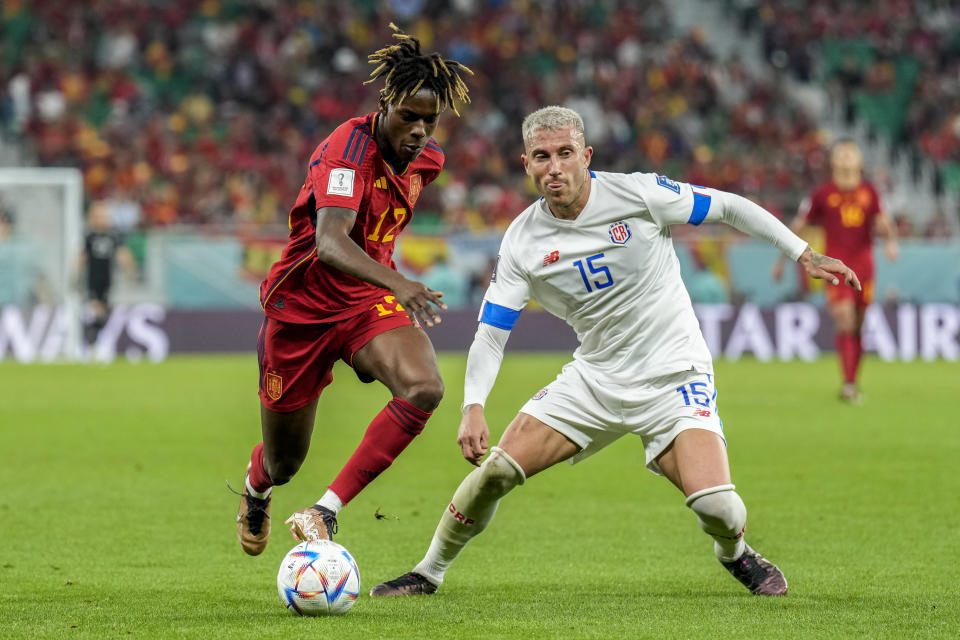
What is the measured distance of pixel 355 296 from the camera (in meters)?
6.61

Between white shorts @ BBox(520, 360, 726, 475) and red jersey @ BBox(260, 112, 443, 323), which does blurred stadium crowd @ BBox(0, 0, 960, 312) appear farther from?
white shorts @ BBox(520, 360, 726, 475)

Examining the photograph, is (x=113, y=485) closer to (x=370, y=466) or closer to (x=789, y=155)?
(x=370, y=466)

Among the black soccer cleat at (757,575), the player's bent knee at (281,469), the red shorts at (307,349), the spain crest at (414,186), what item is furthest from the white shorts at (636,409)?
the player's bent knee at (281,469)

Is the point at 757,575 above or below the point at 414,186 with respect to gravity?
below

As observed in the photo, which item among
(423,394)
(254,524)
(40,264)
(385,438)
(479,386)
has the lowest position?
(40,264)

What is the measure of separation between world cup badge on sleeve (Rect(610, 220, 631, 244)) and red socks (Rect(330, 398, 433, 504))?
1118 millimetres

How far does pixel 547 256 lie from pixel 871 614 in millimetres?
1876

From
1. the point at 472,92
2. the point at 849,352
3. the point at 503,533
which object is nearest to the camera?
the point at 503,533

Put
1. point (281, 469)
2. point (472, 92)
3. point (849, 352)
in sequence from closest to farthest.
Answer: point (281, 469)
point (849, 352)
point (472, 92)

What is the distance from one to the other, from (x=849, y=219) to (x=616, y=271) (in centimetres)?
992

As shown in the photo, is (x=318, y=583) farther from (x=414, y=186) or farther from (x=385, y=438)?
(x=414, y=186)

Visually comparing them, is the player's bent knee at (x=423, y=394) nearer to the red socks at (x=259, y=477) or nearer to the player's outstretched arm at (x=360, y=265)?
the player's outstretched arm at (x=360, y=265)

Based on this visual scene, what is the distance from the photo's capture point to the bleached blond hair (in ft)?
18.8

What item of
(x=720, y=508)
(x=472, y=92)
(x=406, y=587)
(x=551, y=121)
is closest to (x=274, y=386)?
(x=406, y=587)
